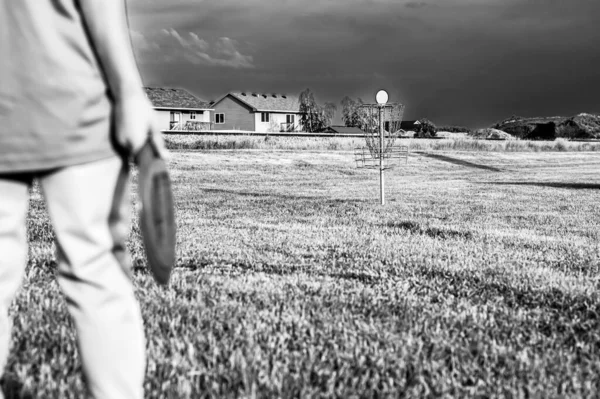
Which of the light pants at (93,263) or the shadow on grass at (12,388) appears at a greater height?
the light pants at (93,263)

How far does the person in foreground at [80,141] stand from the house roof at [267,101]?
85117mm

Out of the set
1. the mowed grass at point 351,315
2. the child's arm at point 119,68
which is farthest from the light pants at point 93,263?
the mowed grass at point 351,315

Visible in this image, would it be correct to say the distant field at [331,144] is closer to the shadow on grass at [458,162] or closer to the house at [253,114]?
the shadow on grass at [458,162]

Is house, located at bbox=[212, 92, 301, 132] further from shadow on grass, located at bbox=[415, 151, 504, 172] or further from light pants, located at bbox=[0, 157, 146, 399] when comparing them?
light pants, located at bbox=[0, 157, 146, 399]

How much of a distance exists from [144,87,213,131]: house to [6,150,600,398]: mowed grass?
66063mm

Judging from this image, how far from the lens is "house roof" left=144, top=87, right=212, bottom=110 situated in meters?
76.9

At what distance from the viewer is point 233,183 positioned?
82.9 feet

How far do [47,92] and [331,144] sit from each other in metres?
42.8

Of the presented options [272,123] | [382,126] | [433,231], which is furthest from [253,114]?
[433,231]

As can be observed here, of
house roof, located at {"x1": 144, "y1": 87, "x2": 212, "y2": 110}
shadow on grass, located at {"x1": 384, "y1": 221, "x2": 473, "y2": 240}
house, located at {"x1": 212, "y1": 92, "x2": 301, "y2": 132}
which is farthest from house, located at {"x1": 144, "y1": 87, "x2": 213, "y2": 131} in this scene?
shadow on grass, located at {"x1": 384, "y1": 221, "x2": 473, "y2": 240}

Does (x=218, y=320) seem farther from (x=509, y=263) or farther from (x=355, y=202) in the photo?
(x=355, y=202)

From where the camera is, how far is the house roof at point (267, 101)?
8775 cm

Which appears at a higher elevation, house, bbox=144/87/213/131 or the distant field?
house, bbox=144/87/213/131

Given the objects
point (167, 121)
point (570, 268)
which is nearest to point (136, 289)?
point (570, 268)
